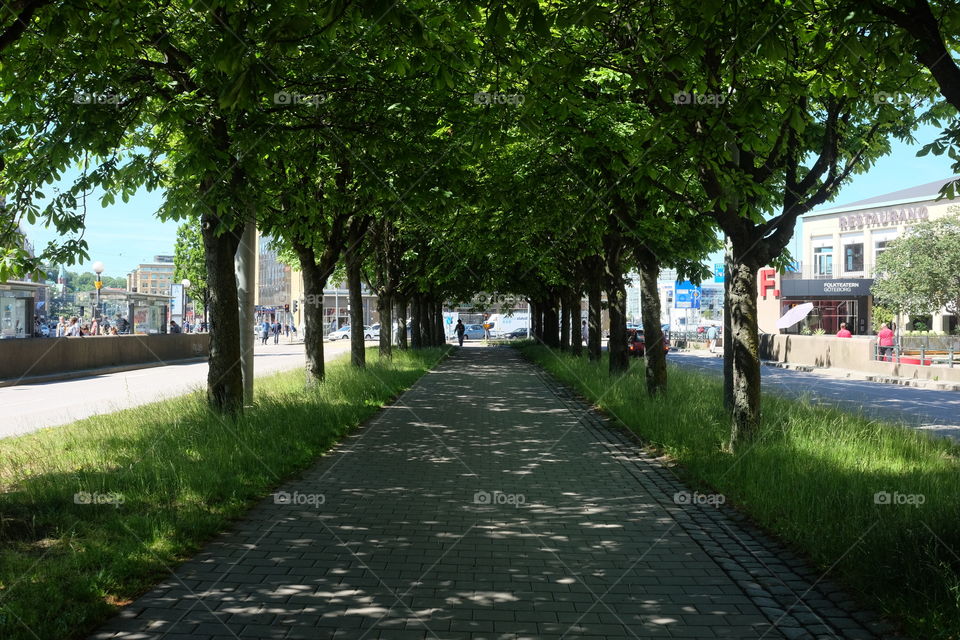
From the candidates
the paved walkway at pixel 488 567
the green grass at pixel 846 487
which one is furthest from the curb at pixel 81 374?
the green grass at pixel 846 487

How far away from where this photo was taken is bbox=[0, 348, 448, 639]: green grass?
15.7 feet

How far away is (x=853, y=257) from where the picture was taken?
6412cm

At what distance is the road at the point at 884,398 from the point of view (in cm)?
1417

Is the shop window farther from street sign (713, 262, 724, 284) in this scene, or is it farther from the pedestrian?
street sign (713, 262, 724, 284)

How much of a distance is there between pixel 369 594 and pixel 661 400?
384 inches

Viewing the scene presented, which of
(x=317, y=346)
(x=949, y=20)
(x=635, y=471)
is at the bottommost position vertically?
(x=635, y=471)

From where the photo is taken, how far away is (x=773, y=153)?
1115 centimetres

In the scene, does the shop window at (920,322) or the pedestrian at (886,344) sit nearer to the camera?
the pedestrian at (886,344)

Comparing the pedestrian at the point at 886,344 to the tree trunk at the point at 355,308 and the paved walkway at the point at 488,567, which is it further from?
the paved walkway at the point at 488,567

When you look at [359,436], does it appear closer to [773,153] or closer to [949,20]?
[773,153]

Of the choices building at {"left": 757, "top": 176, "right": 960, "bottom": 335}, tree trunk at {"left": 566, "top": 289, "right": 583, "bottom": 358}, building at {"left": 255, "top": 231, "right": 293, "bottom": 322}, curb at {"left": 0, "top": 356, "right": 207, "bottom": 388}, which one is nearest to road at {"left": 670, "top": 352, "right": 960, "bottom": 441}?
tree trunk at {"left": 566, "top": 289, "right": 583, "bottom": 358}

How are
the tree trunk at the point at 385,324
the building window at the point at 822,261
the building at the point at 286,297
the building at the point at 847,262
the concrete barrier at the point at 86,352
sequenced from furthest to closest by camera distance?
the building at the point at 286,297
the building window at the point at 822,261
the building at the point at 847,262
the tree trunk at the point at 385,324
the concrete barrier at the point at 86,352

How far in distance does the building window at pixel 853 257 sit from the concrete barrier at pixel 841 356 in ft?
90.1


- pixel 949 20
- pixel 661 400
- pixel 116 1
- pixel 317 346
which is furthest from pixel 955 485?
pixel 317 346
